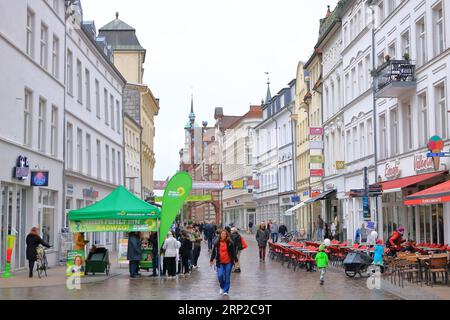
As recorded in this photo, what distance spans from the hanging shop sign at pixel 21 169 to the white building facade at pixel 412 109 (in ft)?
44.7

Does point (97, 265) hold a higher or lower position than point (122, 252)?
lower

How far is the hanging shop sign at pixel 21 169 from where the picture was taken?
23.6 metres

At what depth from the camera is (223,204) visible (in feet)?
361

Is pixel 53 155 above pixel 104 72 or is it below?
below

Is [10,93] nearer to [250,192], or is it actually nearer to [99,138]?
[99,138]

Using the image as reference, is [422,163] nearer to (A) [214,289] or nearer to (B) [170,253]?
(B) [170,253]

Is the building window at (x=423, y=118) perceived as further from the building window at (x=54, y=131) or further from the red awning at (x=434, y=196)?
the building window at (x=54, y=131)

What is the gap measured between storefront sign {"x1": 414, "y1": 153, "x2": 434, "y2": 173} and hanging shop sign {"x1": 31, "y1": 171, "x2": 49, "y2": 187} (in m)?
13.7

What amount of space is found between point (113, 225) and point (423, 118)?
42.1 feet

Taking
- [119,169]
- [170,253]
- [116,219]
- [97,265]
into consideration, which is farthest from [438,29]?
[119,169]

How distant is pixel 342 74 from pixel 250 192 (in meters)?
47.0

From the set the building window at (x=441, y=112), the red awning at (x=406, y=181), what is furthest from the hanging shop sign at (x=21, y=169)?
the building window at (x=441, y=112)

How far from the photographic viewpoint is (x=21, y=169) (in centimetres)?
2375
